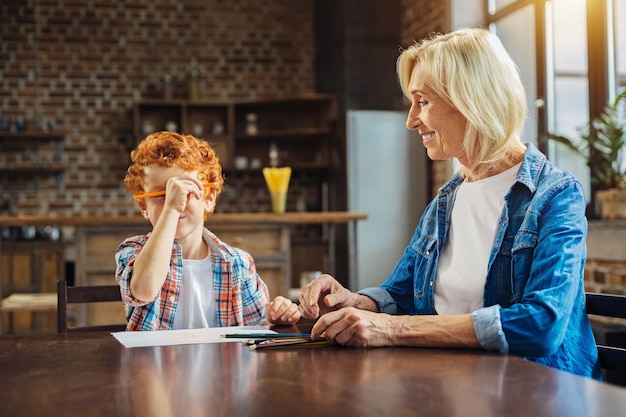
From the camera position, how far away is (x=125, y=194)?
802 cm

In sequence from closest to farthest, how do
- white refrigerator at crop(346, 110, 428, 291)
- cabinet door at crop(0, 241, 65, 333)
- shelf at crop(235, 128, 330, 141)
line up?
white refrigerator at crop(346, 110, 428, 291) < cabinet door at crop(0, 241, 65, 333) < shelf at crop(235, 128, 330, 141)

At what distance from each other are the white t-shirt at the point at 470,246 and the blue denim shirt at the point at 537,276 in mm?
26

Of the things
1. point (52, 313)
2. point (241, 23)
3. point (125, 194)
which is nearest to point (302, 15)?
point (241, 23)

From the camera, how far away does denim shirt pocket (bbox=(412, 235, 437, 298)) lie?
1.66 metres

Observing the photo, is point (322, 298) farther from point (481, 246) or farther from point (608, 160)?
point (608, 160)

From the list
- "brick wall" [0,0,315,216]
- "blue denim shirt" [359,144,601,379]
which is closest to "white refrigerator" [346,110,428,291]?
"brick wall" [0,0,315,216]

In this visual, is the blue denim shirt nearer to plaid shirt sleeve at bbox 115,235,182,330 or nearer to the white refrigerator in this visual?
plaid shirt sleeve at bbox 115,235,182,330

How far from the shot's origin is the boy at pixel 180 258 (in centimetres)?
165

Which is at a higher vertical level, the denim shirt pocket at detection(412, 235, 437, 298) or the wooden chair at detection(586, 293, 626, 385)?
the denim shirt pocket at detection(412, 235, 437, 298)

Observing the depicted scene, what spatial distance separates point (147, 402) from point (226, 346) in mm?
409

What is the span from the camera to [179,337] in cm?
145

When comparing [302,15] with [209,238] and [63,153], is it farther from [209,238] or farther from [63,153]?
[209,238]

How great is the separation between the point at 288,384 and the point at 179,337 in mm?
490

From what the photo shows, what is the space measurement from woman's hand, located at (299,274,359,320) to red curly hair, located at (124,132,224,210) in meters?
0.40
